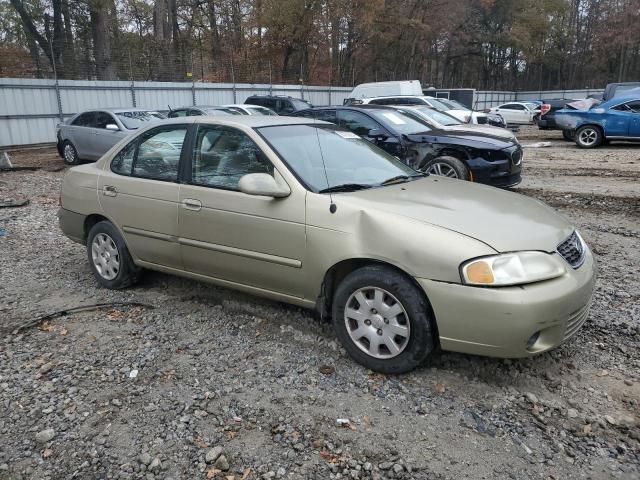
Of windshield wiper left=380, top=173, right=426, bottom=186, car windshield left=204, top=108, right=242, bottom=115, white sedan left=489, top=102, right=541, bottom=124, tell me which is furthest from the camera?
white sedan left=489, top=102, right=541, bottom=124

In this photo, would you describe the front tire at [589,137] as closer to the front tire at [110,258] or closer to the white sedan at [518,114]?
the front tire at [110,258]

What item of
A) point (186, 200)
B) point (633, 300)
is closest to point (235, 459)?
point (186, 200)

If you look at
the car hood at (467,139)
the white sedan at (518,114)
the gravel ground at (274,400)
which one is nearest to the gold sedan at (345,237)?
the gravel ground at (274,400)

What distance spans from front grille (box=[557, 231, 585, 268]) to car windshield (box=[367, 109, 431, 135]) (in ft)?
18.5

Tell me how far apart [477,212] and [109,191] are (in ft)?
10.4

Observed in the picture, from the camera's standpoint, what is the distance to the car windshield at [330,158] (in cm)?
386

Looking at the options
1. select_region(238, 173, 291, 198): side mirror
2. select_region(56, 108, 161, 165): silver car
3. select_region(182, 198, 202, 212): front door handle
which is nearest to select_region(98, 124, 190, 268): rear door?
select_region(182, 198, 202, 212): front door handle

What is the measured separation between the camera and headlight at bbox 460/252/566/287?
118 inches

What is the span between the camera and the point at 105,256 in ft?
16.4

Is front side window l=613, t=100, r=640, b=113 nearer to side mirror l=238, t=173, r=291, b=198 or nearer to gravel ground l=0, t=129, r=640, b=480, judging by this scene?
gravel ground l=0, t=129, r=640, b=480

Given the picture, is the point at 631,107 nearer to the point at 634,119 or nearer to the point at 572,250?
the point at 634,119

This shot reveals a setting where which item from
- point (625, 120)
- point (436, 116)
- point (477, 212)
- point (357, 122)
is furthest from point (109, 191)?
point (625, 120)

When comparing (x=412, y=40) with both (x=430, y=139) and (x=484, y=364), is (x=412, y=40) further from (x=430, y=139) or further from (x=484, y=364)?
(x=484, y=364)

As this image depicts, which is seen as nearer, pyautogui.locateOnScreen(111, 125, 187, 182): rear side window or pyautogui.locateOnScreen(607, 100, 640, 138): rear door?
pyautogui.locateOnScreen(111, 125, 187, 182): rear side window
